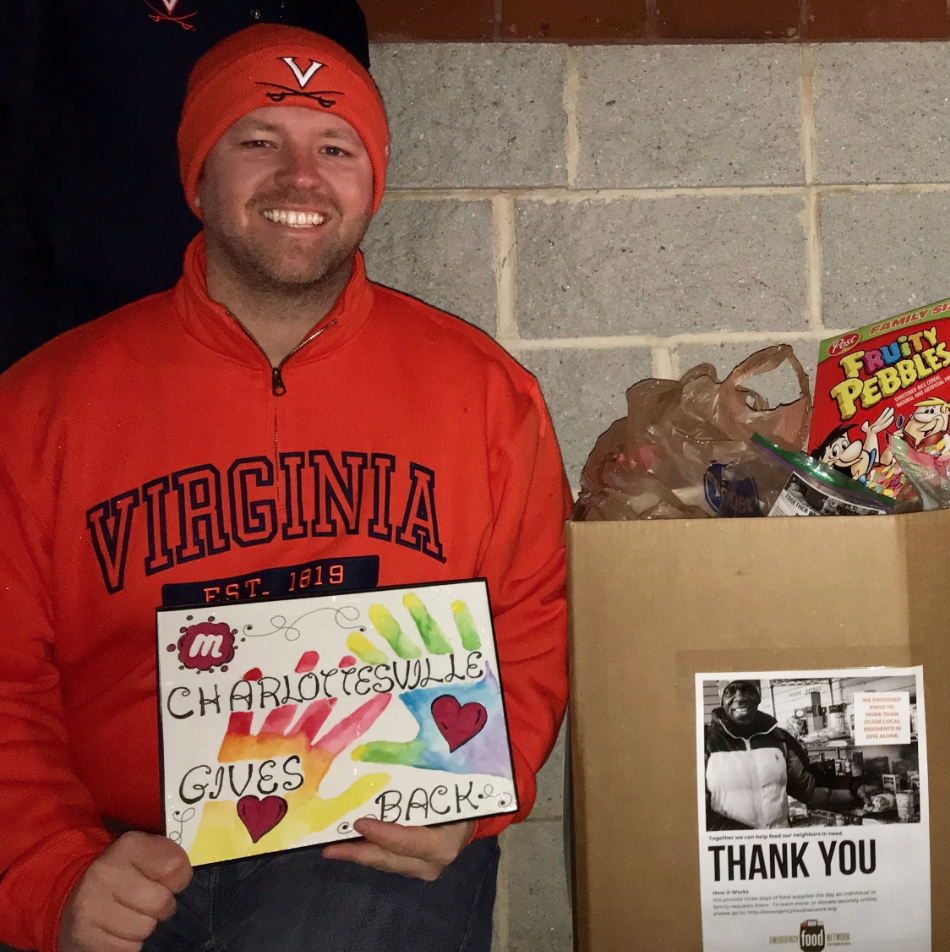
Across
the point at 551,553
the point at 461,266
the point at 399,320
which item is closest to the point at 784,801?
the point at 551,553

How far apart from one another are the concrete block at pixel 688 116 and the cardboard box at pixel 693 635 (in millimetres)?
674

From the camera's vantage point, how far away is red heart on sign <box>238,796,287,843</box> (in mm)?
913

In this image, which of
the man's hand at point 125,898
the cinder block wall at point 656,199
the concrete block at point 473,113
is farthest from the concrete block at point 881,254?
the man's hand at point 125,898

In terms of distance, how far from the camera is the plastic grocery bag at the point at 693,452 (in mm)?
1023

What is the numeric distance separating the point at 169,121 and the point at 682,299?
77cm

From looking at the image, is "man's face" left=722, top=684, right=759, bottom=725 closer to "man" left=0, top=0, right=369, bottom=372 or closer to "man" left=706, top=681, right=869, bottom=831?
"man" left=706, top=681, right=869, bottom=831

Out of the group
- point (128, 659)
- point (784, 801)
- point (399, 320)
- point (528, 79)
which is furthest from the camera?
point (528, 79)

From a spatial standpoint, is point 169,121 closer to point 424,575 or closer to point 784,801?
point 424,575

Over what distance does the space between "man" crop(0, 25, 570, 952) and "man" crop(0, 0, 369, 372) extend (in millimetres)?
32

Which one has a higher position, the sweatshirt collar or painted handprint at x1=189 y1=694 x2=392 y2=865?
the sweatshirt collar

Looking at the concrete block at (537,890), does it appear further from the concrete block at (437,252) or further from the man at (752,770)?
the concrete block at (437,252)

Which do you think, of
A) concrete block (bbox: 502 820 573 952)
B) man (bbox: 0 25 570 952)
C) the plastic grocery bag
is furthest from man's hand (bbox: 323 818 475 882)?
concrete block (bbox: 502 820 573 952)

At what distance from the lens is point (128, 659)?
1.06 m

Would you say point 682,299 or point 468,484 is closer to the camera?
point 468,484
